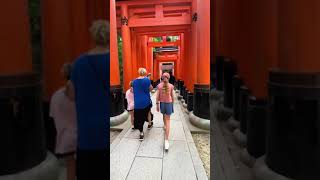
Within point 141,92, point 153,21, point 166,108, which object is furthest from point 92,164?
point 153,21

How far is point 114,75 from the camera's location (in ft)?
1.38

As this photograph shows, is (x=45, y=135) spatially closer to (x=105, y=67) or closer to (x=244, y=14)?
(x=105, y=67)

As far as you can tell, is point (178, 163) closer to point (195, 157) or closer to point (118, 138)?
point (195, 157)

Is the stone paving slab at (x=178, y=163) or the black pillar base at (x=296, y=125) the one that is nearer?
the black pillar base at (x=296, y=125)

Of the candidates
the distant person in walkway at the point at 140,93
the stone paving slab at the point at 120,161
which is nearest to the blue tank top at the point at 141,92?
the distant person in walkway at the point at 140,93

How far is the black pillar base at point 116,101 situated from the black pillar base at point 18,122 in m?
0.16

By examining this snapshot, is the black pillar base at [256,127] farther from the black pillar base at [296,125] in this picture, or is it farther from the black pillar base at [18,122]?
the black pillar base at [18,122]

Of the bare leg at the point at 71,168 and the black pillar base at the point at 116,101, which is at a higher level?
the black pillar base at the point at 116,101

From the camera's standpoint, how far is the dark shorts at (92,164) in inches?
13.2

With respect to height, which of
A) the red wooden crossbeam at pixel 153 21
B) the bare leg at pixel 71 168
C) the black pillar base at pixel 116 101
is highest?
the red wooden crossbeam at pixel 153 21

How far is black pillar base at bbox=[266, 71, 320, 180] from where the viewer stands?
24 cm

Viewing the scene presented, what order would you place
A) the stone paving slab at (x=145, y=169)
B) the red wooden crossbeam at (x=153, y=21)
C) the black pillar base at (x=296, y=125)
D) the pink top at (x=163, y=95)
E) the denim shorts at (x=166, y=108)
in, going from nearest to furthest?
the black pillar base at (x=296, y=125) → the stone paving slab at (x=145, y=169) → the red wooden crossbeam at (x=153, y=21) → the denim shorts at (x=166, y=108) → the pink top at (x=163, y=95)

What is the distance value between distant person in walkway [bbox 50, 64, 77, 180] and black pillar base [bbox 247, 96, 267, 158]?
0.25 m

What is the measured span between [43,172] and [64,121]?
7cm
